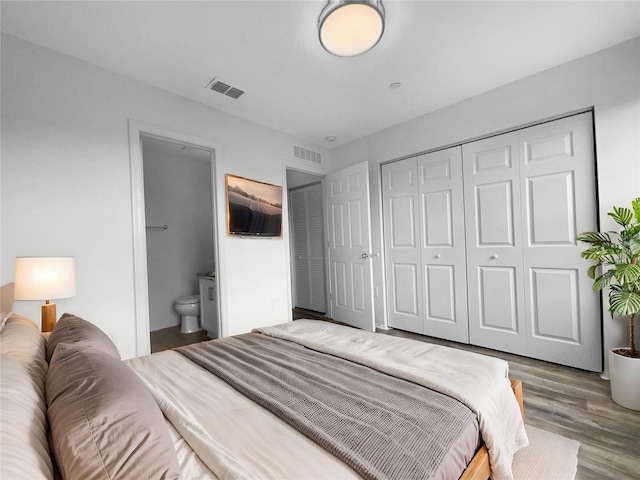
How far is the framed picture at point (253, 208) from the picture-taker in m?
3.09

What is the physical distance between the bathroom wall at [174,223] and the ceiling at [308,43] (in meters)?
1.76

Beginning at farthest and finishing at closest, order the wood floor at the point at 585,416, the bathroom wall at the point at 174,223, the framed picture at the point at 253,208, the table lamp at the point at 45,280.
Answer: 1. the bathroom wall at the point at 174,223
2. the framed picture at the point at 253,208
3. the table lamp at the point at 45,280
4. the wood floor at the point at 585,416

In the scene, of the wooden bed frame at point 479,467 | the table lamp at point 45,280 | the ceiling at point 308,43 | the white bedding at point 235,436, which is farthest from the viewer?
the ceiling at point 308,43

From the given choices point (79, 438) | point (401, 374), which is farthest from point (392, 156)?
point (79, 438)

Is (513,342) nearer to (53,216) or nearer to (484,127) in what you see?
(484,127)

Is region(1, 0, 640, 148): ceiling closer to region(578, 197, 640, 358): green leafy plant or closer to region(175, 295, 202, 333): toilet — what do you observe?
region(578, 197, 640, 358): green leafy plant

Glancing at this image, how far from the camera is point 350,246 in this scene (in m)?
3.87

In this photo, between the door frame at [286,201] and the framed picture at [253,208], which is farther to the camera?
the door frame at [286,201]

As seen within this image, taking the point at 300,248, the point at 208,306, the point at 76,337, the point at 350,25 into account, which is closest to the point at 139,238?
the point at 76,337

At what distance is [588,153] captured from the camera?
2381 millimetres

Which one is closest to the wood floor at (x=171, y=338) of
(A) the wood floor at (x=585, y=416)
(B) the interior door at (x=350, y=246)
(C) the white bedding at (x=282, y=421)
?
(B) the interior door at (x=350, y=246)

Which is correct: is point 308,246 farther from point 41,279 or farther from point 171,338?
point 41,279

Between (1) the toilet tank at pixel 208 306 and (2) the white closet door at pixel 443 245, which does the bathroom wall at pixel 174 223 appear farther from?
(2) the white closet door at pixel 443 245

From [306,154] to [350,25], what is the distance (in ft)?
7.77
